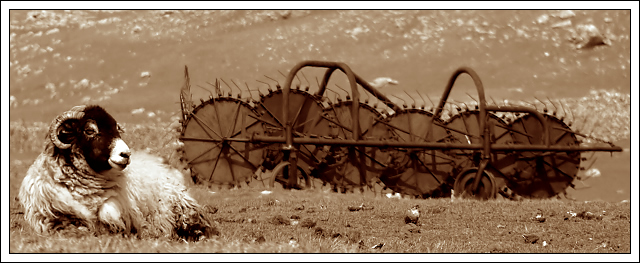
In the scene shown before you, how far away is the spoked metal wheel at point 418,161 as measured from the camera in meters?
17.1

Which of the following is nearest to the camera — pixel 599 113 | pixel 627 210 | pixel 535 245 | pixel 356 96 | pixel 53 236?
pixel 53 236

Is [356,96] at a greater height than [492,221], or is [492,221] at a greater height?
[356,96]

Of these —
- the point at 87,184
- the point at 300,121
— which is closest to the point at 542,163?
the point at 300,121

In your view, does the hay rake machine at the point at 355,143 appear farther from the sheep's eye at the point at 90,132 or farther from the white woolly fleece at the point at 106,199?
the sheep's eye at the point at 90,132

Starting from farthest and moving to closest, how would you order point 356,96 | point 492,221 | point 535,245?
point 356,96 < point 492,221 < point 535,245

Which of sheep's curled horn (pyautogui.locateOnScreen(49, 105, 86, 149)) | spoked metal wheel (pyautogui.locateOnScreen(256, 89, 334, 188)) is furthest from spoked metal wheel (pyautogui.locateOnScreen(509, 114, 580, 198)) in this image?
sheep's curled horn (pyautogui.locateOnScreen(49, 105, 86, 149))

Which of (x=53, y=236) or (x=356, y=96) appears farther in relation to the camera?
(x=356, y=96)

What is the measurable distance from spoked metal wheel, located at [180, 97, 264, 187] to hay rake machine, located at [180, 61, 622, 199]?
20mm

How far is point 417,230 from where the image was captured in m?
11.5

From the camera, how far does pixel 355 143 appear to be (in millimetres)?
16188

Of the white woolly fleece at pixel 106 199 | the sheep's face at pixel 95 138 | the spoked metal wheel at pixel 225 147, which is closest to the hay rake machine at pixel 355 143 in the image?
the spoked metal wheel at pixel 225 147

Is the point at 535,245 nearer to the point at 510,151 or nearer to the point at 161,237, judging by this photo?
the point at 161,237

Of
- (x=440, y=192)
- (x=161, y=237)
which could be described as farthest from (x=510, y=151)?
(x=161, y=237)

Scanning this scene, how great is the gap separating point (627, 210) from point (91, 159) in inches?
368
